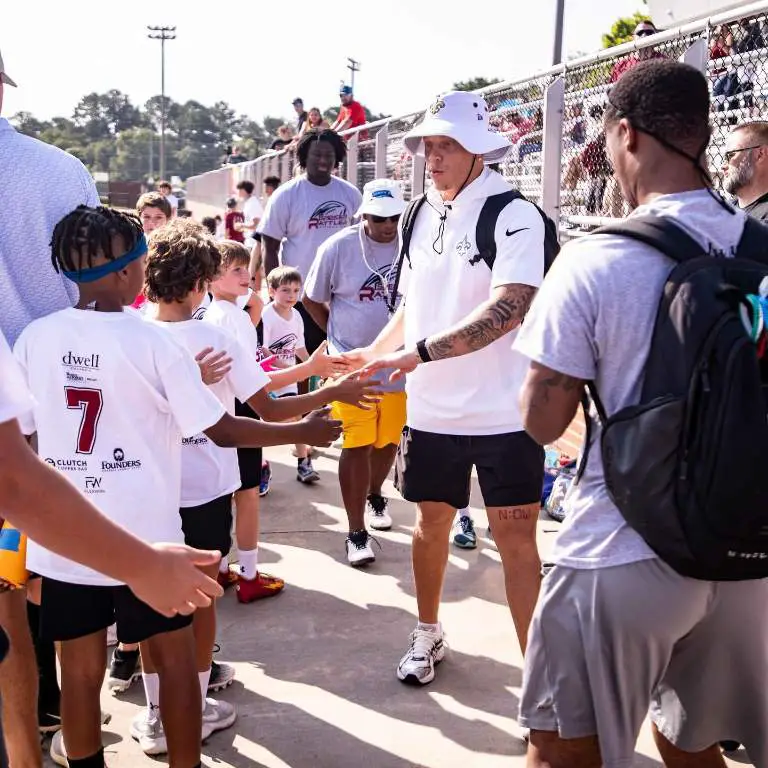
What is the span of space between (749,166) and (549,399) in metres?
2.58

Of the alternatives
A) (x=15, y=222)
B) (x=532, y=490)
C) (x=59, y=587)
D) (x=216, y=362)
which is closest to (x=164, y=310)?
(x=216, y=362)

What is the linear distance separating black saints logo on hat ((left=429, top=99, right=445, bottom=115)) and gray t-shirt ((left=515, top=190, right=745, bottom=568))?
1843 millimetres

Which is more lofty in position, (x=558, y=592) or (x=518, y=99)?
(x=518, y=99)

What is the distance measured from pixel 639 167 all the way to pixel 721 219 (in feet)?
0.72

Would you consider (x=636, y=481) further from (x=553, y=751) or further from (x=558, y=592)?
(x=553, y=751)

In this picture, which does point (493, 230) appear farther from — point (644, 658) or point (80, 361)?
point (644, 658)

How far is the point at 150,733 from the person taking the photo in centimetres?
359

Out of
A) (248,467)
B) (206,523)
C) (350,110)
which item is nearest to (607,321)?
(206,523)

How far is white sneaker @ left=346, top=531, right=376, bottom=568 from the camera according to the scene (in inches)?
215

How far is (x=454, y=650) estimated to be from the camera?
4422 mm

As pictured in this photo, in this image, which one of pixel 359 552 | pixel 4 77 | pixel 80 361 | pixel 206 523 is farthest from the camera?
pixel 359 552

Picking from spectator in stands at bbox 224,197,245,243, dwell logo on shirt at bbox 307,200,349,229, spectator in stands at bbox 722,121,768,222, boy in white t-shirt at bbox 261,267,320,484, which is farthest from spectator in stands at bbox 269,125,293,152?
spectator in stands at bbox 722,121,768,222

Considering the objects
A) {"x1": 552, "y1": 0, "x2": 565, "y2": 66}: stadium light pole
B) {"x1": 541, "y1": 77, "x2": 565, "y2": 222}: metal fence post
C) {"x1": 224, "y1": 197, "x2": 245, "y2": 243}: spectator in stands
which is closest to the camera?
{"x1": 541, "y1": 77, "x2": 565, "y2": 222}: metal fence post

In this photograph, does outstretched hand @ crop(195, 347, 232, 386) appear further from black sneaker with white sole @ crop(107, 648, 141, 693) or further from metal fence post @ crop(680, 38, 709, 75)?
metal fence post @ crop(680, 38, 709, 75)
